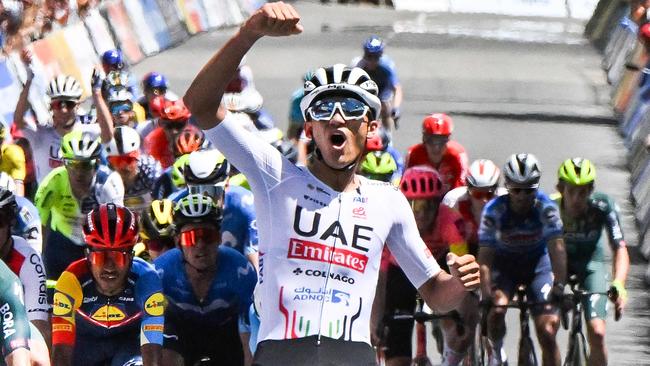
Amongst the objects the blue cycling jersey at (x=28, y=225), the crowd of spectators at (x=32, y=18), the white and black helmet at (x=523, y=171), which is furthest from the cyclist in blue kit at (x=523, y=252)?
the crowd of spectators at (x=32, y=18)

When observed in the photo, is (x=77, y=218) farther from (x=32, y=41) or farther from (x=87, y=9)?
(x=87, y=9)

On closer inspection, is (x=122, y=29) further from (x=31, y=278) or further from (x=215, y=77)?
(x=215, y=77)

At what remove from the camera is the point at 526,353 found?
1262 centimetres

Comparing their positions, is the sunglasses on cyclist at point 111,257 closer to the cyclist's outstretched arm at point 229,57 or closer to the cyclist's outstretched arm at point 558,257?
the cyclist's outstretched arm at point 229,57

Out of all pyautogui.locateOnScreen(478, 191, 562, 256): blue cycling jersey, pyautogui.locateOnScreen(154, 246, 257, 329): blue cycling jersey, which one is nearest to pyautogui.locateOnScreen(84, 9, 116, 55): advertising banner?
pyautogui.locateOnScreen(478, 191, 562, 256): blue cycling jersey

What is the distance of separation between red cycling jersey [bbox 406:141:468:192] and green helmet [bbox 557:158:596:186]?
2088mm

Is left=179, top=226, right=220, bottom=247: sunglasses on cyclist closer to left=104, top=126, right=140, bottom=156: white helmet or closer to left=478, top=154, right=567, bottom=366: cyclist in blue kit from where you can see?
left=478, top=154, right=567, bottom=366: cyclist in blue kit

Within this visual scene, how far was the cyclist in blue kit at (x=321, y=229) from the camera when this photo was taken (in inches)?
250

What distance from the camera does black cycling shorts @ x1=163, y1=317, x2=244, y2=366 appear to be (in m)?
10.4

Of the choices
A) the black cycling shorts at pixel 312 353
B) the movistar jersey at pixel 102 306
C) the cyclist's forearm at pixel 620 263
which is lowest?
the cyclist's forearm at pixel 620 263

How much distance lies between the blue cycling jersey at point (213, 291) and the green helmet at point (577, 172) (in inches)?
135

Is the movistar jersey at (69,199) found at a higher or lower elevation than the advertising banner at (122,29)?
higher

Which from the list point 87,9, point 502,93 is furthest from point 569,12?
point 87,9

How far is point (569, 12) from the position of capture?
46.5 meters
